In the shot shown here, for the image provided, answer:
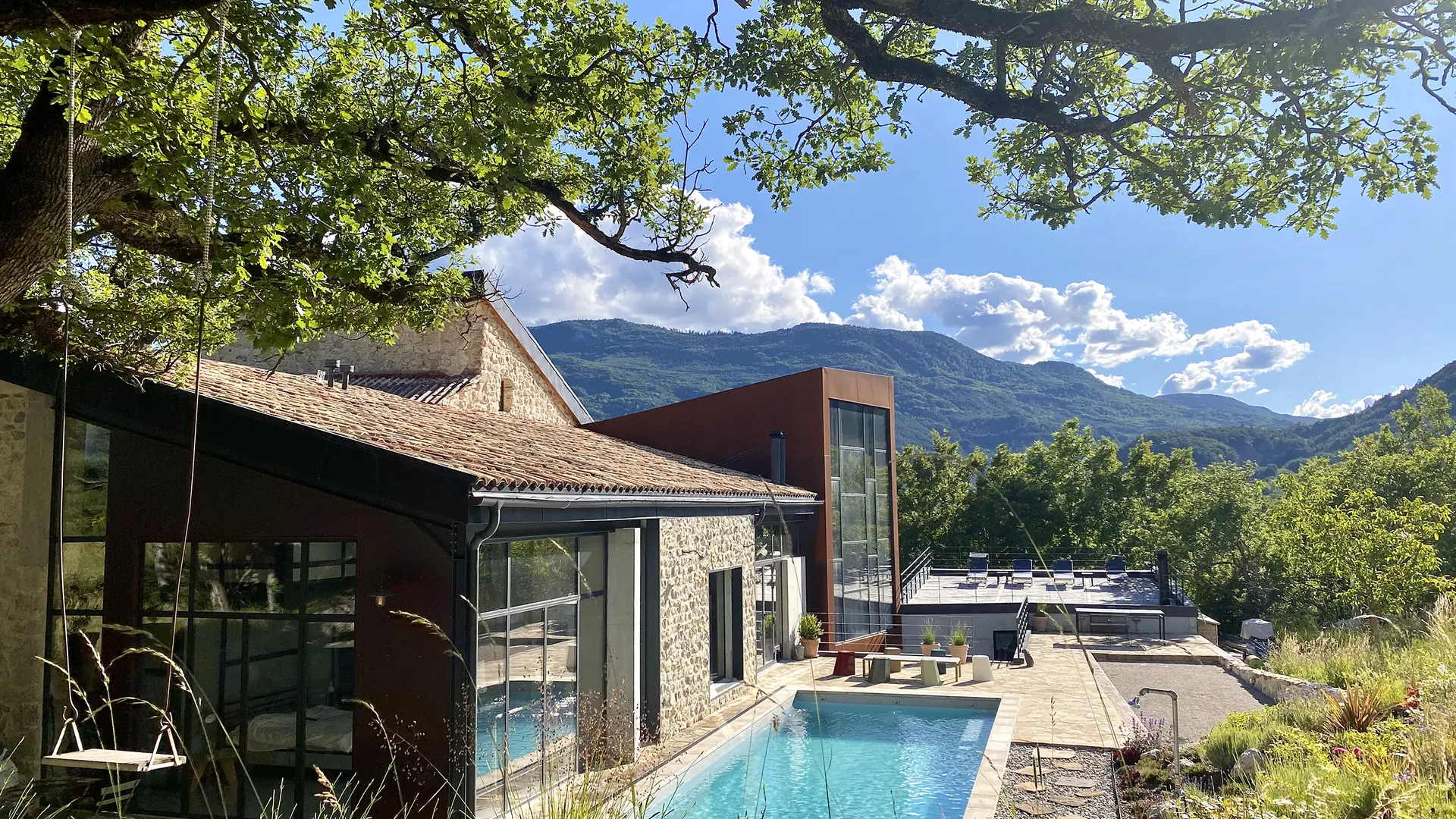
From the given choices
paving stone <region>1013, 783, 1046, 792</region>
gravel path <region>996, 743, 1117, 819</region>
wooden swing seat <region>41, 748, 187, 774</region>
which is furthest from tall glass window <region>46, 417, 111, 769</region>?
paving stone <region>1013, 783, 1046, 792</region>

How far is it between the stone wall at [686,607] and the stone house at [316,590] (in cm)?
22

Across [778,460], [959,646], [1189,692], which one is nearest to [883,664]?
[959,646]

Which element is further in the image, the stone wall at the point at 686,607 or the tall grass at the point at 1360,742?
the stone wall at the point at 686,607

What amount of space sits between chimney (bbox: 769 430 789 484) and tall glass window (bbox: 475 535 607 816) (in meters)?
8.46

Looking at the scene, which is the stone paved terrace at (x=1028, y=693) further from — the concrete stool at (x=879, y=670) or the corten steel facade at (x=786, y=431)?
the corten steel facade at (x=786, y=431)

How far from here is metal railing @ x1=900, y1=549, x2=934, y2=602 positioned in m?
24.5

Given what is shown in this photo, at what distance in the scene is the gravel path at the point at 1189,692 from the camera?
1106 cm

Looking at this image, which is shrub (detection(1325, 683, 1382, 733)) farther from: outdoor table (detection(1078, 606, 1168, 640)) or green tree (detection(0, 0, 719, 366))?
outdoor table (detection(1078, 606, 1168, 640))

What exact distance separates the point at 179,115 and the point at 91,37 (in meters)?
0.96

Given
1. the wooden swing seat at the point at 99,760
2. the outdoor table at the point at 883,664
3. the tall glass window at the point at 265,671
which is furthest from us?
the outdoor table at the point at 883,664

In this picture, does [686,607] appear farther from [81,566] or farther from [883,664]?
[81,566]

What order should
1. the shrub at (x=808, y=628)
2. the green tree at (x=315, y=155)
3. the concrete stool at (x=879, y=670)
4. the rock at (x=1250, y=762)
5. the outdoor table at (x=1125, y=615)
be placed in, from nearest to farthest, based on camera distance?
the green tree at (x=315, y=155) < the rock at (x=1250, y=762) < the concrete stool at (x=879, y=670) < the shrub at (x=808, y=628) < the outdoor table at (x=1125, y=615)

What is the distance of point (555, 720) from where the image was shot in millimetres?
9070

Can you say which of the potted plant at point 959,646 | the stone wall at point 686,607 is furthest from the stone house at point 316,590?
the potted plant at point 959,646
